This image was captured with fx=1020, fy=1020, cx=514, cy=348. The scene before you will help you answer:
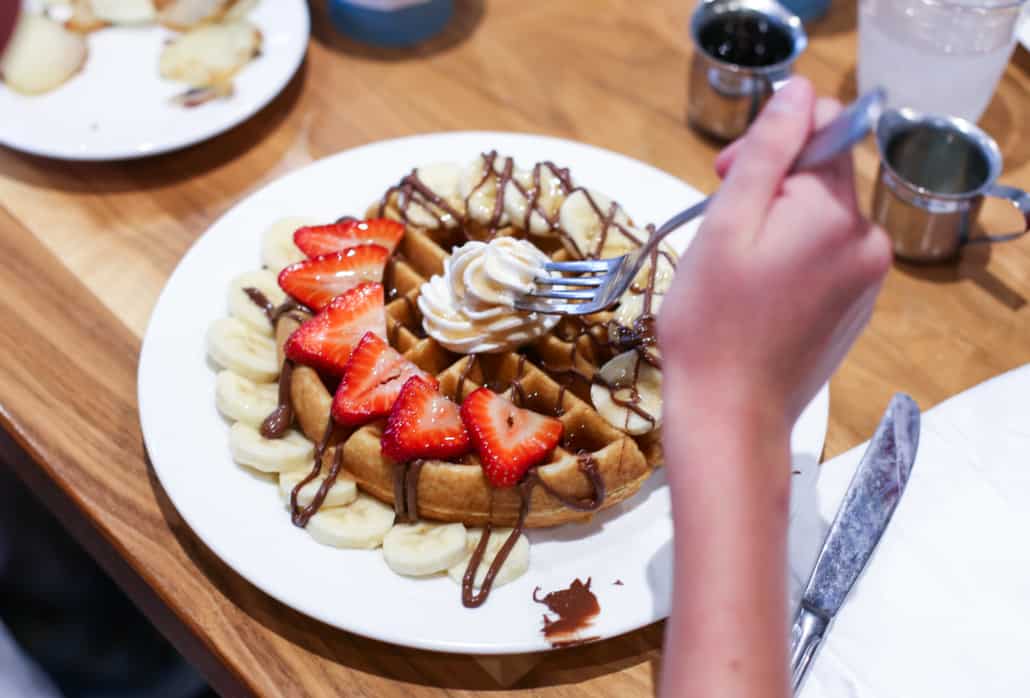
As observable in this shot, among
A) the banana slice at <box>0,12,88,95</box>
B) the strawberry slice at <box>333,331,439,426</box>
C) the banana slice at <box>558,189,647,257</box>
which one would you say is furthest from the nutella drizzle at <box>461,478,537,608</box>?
the banana slice at <box>0,12,88,95</box>

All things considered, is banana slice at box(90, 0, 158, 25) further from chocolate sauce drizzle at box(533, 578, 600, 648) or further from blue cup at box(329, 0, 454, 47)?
chocolate sauce drizzle at box(533, 578, 600, 648)

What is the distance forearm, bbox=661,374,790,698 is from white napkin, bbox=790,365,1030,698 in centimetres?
45

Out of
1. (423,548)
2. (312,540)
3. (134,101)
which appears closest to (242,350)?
(312,540)

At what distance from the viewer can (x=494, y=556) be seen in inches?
54.0

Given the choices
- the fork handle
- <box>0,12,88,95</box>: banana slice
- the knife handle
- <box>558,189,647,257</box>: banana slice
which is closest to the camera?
the fork handle

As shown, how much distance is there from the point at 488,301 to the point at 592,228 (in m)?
0.25

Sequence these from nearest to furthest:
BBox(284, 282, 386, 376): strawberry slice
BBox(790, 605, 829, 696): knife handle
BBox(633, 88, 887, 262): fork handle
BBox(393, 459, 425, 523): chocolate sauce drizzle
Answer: BBox(633, 88, 887, 262): fork handle
BBox(790, 605, 829, 696): knife handle
BBox(393, 459, 425, 523): chocolate sauce drizzle
BBox(284, 282, 386, 376): strawberry slice

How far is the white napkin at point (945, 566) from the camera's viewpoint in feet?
4.22

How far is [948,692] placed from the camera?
1273 millimetres

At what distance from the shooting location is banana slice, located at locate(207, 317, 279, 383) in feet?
5.09

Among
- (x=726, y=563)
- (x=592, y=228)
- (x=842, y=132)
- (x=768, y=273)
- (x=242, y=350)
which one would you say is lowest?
(x=242, y=350)

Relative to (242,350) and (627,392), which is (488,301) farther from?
(242,350)

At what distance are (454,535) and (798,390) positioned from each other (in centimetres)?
59

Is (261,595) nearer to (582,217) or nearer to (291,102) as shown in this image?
(582,217)
